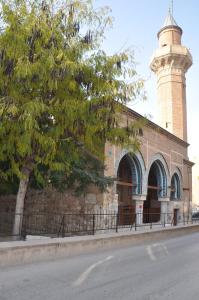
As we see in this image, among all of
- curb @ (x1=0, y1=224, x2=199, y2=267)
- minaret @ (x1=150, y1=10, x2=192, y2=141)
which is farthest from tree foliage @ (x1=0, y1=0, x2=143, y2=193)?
minaret @ (x1=150, y1=10, x2=192, y2=141)

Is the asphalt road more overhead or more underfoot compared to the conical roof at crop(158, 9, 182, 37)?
more underfoot

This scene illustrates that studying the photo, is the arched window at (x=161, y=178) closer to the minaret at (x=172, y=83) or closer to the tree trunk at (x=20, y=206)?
the minaret at (x=172, y=83)

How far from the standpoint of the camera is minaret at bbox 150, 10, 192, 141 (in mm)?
30859

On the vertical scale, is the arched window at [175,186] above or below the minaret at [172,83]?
below

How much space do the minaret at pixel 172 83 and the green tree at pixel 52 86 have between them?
21.5 m

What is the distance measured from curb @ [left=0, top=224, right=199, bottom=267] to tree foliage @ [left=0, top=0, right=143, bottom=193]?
222cm

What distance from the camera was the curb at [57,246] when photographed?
22.7 ft

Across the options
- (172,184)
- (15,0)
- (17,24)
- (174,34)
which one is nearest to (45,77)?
(17,24)

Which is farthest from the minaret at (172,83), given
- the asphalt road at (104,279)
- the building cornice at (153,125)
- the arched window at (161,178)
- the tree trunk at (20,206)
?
the asphalt road at (104,279)

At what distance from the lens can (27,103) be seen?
8219 millimetres

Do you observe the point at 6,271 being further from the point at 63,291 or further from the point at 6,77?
the point at 6,77

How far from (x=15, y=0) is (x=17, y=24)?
3.13ft

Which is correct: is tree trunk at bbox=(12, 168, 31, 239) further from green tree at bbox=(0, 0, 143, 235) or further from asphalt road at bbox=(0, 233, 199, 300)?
asphalt road at bbox=(0, 233, 199, 300)

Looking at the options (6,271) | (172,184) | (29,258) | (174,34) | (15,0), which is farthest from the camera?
(174,34)
